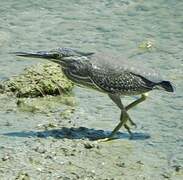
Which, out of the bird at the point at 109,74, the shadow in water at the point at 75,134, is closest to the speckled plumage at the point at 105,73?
the bird at the point at 109,74

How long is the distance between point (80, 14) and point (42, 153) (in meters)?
5.05

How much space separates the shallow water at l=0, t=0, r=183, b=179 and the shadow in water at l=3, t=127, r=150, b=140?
10 millimetres

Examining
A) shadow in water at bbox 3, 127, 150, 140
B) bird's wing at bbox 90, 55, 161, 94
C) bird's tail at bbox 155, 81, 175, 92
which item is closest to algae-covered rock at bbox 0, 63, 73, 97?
shadow in water at bbox 3, 127, 150, 140

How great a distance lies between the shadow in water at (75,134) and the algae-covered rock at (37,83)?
38.6 inches

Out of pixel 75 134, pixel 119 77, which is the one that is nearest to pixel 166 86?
pixel 119 77

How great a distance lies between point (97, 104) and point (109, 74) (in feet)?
3.29

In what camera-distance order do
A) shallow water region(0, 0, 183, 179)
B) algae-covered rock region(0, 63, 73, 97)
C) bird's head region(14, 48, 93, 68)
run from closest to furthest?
1. shallow water region(0, 0, 183, 179)
2. bird's head region(14, 48, 93, 68)
3. algae-covered rock region(0, 63, 73, 97)

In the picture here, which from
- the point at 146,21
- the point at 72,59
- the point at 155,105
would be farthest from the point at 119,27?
the point at 72,59

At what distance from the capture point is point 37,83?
26.8ft

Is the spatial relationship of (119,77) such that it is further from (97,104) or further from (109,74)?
(97,104)

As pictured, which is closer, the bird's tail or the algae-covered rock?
the bird's tail

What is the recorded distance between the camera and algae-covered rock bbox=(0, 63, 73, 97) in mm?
8164

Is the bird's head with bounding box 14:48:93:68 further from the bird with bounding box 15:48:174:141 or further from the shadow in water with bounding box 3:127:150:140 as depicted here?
the shadow in water with bounding box 3:127:150:140

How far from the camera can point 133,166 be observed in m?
6.55
